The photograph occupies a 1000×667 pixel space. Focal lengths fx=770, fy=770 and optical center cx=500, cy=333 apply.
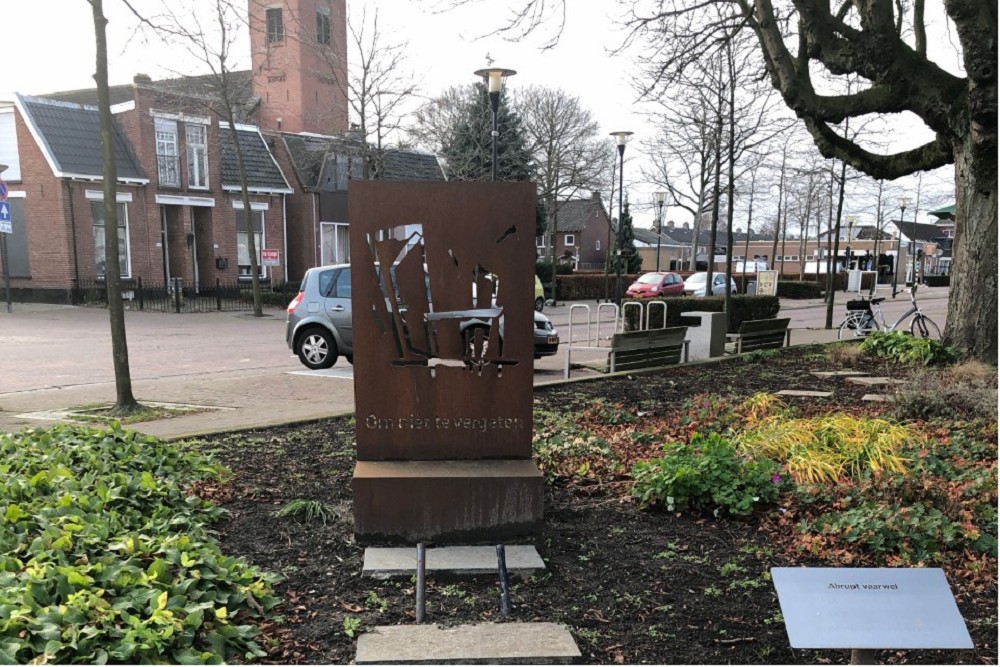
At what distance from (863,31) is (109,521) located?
1021 cm

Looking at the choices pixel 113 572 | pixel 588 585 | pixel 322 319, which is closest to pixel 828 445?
pixel 588 585

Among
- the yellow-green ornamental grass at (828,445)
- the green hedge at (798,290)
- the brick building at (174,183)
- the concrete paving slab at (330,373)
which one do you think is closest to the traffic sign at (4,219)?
the brick building at (174,183)

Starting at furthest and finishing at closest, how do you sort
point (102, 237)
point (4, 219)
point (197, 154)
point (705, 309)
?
point (197, 154)
point (102, 237)
point (4, 219)
point (705, 309)

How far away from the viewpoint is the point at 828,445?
547cm

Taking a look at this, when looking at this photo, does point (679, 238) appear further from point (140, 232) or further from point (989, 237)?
point (989, 237)

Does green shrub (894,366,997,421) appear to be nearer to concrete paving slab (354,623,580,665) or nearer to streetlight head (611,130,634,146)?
concrete paving slab (354,623,580,665)

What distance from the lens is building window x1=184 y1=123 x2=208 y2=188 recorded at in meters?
30.3

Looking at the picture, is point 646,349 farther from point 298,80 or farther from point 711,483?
point 298,80

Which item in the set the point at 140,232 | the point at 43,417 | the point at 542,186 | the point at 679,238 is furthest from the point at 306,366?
the point at 679,238

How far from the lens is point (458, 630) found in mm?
3166

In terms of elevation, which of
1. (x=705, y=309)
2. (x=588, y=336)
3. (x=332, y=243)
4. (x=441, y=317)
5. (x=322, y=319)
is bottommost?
(x=588, y=336)

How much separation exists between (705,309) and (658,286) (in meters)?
12.3

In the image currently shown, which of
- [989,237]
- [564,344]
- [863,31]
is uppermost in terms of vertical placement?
[863,31]

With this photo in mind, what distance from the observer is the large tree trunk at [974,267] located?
390 inches
